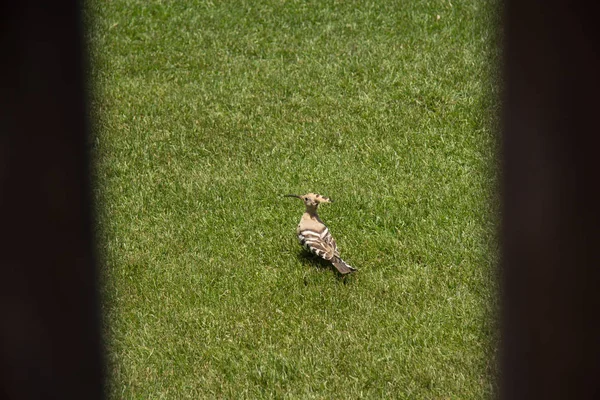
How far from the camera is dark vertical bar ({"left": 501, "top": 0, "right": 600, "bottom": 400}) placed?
5.43 feet

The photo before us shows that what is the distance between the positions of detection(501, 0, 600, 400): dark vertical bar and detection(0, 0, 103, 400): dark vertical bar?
0.90 m

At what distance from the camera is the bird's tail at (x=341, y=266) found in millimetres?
5945

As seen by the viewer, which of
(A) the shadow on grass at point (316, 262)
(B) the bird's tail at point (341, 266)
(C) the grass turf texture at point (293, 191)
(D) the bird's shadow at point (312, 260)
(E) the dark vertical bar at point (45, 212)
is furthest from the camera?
(D) the bird's shadow at point (312, 260)

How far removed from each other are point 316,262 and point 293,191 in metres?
1.21

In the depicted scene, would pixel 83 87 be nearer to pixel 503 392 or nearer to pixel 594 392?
pixel 503 392

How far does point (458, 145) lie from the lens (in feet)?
26.9

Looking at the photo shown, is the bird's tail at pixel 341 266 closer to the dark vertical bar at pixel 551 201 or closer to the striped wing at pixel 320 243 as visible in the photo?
the striped wing at pixel 320 243

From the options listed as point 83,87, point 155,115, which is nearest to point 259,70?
point 155,115

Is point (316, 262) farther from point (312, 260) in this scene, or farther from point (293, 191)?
point (293, 191)

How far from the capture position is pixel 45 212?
172 centimetres

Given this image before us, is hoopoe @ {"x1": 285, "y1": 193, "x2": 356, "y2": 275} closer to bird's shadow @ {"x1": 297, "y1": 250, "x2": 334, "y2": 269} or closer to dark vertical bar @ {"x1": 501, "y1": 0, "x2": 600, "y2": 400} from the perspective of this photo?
bird's shadow @ {"x1": 297, "y1": 250, "x2": 334, "y2": 269}

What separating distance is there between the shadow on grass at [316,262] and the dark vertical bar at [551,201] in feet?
14.1

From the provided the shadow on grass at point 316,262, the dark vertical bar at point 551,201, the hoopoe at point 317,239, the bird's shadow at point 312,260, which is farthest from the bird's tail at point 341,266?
the dark vertical bar at point 551,201

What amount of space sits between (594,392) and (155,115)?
7654mm
